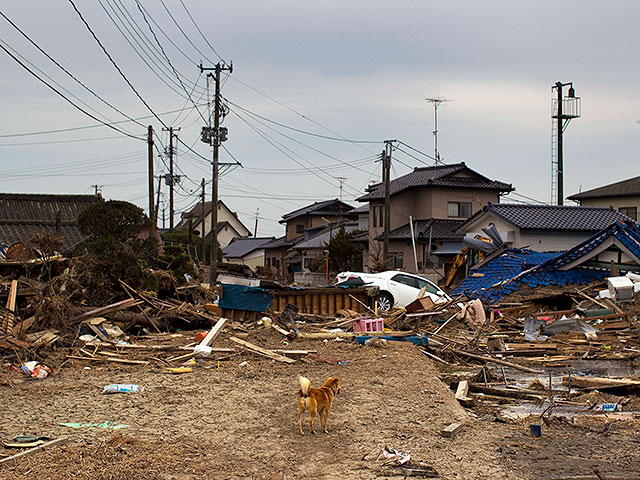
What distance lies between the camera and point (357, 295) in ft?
65.1

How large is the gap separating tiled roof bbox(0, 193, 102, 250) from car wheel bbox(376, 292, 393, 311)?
57.2 feet

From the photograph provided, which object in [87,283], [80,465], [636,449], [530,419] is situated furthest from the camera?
[87,283]

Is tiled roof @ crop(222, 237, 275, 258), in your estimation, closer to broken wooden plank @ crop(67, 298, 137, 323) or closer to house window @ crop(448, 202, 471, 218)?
house window @ crop(448, 202, 471, 218)

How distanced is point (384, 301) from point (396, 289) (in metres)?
0.58

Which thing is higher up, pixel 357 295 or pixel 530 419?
pixel 357 295

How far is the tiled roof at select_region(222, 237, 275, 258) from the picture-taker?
259ft

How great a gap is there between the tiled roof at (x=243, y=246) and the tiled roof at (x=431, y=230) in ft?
101

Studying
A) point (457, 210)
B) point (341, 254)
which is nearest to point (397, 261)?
point (341, 254)

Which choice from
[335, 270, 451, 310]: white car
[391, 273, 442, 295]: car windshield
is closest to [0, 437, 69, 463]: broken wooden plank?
[335, 270, 451, 310]: white car

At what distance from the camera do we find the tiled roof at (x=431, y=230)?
4462cm

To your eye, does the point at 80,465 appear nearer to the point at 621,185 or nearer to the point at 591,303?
the point at 591,303

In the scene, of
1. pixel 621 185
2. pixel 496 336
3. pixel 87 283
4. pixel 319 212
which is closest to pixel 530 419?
pixel 496 336

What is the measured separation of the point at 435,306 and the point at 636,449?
39.2 ft

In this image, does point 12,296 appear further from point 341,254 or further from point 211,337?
point 341,254
